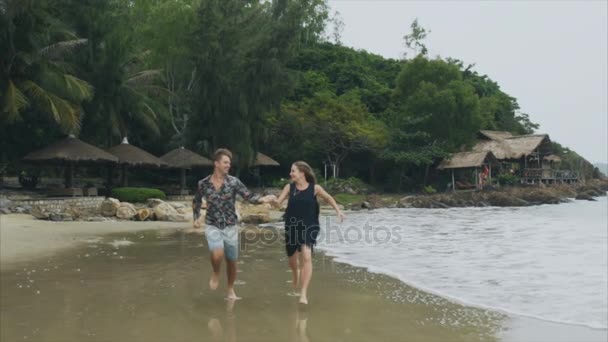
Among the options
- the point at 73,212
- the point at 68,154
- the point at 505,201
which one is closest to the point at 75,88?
the point at 68,154

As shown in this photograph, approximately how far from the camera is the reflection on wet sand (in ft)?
14.5

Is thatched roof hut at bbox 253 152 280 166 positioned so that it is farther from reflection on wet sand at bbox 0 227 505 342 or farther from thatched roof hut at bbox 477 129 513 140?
reflection on wet sand at bbox 0 227 505 342

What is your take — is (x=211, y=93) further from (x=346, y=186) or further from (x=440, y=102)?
(x=440, y=102)

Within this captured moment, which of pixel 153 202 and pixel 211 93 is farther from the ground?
pixel 211 93

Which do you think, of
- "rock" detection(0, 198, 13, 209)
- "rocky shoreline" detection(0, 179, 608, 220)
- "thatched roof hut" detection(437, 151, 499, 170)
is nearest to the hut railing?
"rocky shoreline" detection(0, 179, 608, 220)

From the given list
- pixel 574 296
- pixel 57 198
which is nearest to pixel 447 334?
pixel 574 296

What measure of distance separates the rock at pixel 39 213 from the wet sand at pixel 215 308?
770 cm

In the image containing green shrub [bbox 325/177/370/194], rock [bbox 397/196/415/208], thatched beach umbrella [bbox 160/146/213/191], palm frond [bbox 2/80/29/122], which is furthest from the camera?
green shrub [bbox 325/177/370/194]

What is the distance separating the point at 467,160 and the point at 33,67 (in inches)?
1149

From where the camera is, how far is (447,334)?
14.9 feet

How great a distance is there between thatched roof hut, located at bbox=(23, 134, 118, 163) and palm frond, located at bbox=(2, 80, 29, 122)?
7.37 feet

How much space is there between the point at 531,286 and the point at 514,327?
8.49 ft

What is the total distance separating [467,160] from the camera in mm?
39062

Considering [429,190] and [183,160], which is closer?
[183,160]
